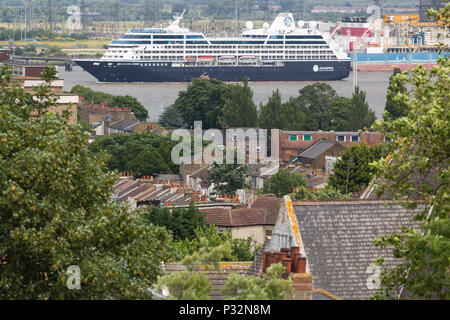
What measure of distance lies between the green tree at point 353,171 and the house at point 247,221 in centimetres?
826

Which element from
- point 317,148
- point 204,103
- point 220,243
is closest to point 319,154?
point 317,148

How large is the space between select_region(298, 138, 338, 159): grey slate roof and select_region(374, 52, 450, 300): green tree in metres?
48.8

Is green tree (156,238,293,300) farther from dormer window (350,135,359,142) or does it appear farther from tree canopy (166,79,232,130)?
tree canopy (166,79,232,130)

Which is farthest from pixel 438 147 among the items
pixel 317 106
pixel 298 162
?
pixel 317 106

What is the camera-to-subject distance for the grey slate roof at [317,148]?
6134cm

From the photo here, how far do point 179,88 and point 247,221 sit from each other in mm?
120245

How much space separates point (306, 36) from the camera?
17188 centimetres

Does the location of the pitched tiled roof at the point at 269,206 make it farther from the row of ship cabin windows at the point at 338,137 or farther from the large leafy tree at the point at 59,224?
the row of ship cabin windows at the point at 338,137

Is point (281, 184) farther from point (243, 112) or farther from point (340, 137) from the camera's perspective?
point (243, 112)

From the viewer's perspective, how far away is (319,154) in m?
60.7

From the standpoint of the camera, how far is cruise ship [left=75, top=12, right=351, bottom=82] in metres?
158

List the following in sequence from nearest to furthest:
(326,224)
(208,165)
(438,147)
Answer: (438,147)
(326,224)
(208,165)

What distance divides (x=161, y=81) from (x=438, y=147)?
15168 cm
